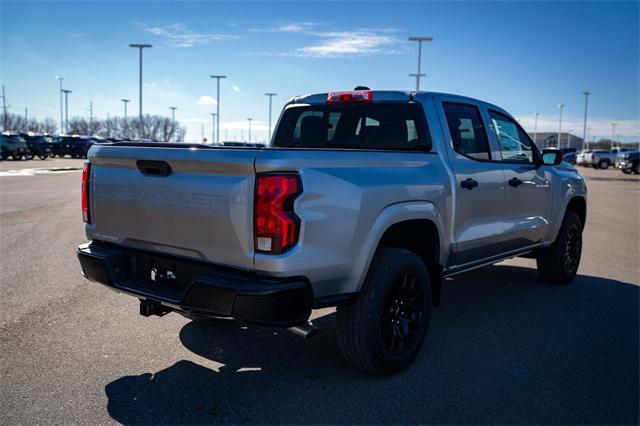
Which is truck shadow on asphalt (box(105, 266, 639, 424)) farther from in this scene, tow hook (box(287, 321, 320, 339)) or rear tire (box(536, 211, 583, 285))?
rear tire (box(536, 211, 583, 285))

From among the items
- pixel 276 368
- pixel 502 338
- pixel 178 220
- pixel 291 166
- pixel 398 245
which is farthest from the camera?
pixel 502 338

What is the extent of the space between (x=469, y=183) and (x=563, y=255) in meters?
2.65

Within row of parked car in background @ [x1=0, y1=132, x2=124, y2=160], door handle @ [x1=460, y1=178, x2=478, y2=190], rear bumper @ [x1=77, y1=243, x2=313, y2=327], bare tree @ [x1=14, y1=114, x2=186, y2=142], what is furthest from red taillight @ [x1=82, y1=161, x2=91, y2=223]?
bare tree @ [x1=14, y1=114, x2=186, y2=142]

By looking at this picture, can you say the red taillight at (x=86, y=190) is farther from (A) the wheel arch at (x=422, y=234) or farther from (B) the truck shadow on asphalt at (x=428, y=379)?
(A) the wheel arch at (x=422, y=234)

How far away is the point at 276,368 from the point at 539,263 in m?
4.00

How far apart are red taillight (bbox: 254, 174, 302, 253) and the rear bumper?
0.23 metres

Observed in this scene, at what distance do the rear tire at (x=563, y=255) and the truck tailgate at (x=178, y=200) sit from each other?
14.8 ft

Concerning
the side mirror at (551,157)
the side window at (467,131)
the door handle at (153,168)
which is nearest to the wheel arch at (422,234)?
the side window at (467,131)

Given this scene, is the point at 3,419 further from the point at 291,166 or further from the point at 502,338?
the point at 502,338

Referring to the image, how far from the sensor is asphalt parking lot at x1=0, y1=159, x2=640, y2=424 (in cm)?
A: 335

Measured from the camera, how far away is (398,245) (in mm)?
4418

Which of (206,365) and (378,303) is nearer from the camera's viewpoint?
(378,303)

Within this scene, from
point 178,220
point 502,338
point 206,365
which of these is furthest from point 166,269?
point 502,338

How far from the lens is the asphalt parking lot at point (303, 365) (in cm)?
335
